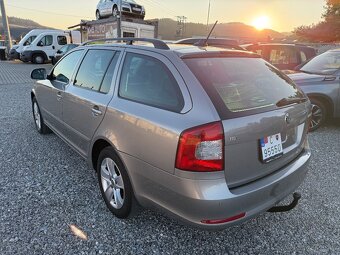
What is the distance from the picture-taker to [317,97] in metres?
5.34

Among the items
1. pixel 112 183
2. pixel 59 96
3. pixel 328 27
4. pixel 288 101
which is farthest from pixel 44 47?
pixel 328 27

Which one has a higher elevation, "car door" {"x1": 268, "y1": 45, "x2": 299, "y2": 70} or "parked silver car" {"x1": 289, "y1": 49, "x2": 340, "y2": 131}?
"car door" {"x1": 268, "y1": 45, "x2": 299, "y2": 70}

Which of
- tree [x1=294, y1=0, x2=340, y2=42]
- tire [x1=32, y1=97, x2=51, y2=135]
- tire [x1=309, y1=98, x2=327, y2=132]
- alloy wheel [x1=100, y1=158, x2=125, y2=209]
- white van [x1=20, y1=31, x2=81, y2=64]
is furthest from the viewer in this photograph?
tree [x1=294, y1=0, x2=340, y2=42]

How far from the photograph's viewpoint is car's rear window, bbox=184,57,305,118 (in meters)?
2.01

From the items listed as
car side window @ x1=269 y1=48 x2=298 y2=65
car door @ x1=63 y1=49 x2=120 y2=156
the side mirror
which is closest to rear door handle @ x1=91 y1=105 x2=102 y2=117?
car door @ x1=63 y1=49 x2=120 y2=156

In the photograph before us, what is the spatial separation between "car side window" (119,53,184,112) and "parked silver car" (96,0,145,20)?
17760mm

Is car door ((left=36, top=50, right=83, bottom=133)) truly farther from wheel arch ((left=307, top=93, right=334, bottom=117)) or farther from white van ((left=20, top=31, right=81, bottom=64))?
white van ((left=20, top=31, right=81, bottom=64))

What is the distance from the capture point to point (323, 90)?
17.2ft

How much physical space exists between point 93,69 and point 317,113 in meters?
4.31

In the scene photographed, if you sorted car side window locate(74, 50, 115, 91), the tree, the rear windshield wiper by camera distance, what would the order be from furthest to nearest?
the tree
car side window locate(74, 50, 115, 91)
the rear windshield wiper

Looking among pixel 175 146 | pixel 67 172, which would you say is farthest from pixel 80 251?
pixel 67 172

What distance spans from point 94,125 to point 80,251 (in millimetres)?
1132

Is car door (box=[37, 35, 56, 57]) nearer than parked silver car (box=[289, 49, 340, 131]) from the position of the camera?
No

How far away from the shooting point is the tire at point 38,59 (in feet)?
68.4
